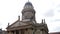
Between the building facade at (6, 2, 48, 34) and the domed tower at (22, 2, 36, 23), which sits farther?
the domed tower at (22, 2, 36, 23)

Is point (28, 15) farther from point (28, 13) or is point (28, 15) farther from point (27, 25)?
point (27, 25)

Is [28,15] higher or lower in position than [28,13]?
lower

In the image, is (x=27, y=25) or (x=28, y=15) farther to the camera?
(x=28, y=15)

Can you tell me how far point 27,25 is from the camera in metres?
35.6

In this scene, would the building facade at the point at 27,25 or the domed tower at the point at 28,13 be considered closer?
the building facade at the point at 27,25

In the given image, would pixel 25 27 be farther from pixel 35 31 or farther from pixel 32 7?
pixel 32 7

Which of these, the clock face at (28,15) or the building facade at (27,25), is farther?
the clock face at (28,15)

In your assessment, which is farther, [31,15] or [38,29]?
[31,15]

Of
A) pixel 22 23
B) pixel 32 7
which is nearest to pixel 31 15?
pixel 32 7

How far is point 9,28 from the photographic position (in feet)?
127

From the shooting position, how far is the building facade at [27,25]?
35616 millimetres

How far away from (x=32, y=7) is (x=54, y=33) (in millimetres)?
22482

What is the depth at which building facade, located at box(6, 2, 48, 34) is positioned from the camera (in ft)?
117

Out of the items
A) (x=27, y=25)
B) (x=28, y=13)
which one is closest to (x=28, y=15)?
(x=28, y=13)
